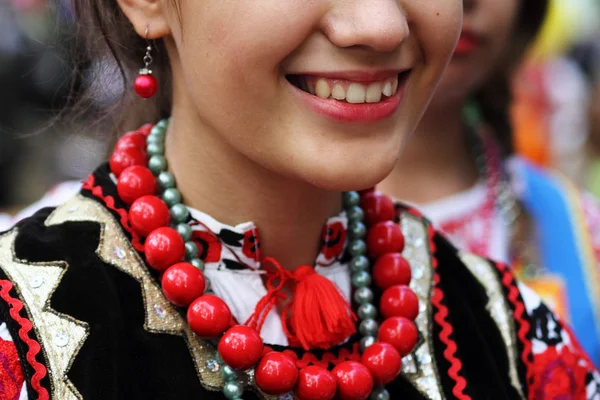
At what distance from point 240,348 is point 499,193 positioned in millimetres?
1376

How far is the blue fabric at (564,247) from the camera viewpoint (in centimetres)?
226

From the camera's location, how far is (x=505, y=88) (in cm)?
249

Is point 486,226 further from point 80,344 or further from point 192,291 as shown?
point 80,344

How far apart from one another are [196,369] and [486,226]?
1.30 metres

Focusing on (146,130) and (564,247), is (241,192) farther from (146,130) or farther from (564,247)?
(564,247)

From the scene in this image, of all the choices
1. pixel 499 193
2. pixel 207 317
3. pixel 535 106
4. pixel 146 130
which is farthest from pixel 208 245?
pixel 535 106

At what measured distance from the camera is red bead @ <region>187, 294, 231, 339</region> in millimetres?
1132

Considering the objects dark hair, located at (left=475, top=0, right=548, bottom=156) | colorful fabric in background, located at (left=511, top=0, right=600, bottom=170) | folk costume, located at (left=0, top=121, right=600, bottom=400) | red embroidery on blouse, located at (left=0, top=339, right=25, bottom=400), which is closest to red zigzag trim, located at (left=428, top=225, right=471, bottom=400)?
folk costume, located at (left=0, top=121, right=600, bottom=400)

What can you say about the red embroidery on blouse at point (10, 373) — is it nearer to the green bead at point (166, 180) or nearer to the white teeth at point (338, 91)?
the green bead at point (166, 180)

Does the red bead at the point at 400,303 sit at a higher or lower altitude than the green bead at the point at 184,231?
lower

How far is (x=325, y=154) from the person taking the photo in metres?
1.09

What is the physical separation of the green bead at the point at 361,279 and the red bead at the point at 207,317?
0.84ft

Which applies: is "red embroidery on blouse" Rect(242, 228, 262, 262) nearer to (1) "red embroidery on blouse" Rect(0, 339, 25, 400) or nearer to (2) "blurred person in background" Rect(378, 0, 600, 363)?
(1) "red embroidery on blouse" Rect(0, 339, 25, 400)

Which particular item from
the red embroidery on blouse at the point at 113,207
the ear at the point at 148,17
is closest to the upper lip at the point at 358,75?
the ear at the point at 148,17
